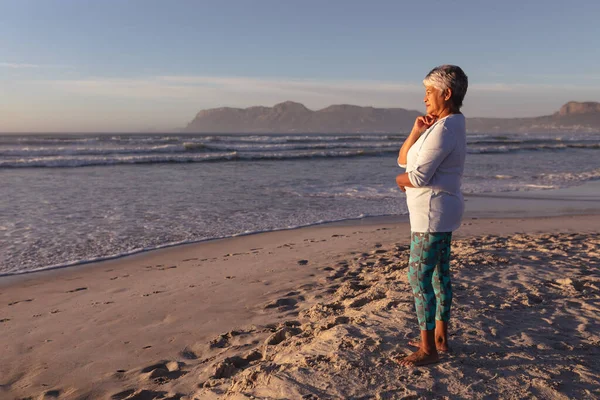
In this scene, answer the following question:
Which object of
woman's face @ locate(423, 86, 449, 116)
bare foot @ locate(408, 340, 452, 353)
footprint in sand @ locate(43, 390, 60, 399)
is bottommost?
footprint in sand @ locate(43, 390, 60, 399)

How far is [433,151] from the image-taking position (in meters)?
2.34

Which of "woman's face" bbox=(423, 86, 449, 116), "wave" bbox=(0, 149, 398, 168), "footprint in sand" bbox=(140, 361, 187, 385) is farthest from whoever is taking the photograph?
"wave" bbox=(0, 149, 398, 168)

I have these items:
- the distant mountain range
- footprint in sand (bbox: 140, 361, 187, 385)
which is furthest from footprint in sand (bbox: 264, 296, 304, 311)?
the distant mountain range

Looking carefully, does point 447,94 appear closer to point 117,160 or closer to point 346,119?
point 117,160

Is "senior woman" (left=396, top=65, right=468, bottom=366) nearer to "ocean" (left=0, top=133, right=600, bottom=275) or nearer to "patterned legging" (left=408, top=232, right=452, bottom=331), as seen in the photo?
"patterned legging" (left=408, top=232, right=452, bottom=331)

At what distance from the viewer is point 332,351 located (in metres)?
2.85

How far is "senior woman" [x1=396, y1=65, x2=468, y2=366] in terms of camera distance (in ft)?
7.79

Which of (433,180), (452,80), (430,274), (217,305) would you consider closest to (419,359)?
(430,274)

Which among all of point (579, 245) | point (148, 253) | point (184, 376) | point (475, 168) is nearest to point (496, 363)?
point (184, 376)

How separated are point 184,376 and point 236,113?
646 ft

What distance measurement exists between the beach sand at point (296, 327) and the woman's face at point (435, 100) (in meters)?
1.47

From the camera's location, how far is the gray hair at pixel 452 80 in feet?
7.88

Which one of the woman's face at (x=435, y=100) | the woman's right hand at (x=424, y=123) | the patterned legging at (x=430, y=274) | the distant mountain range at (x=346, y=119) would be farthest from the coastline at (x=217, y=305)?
the distant mountain range at (x=346, y=119)

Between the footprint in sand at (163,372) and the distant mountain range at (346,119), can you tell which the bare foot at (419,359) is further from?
the distant mountain range at (346,119)
